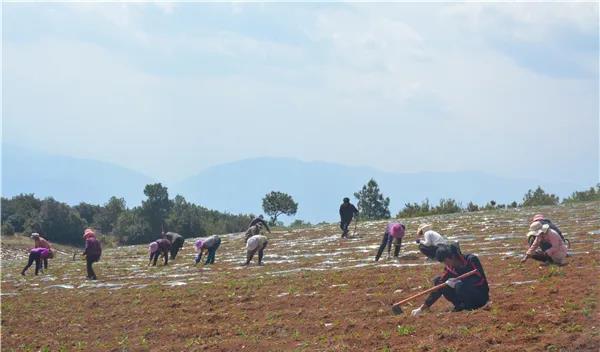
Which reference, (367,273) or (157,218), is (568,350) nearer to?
(367,273)

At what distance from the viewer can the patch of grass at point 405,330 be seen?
1504cm

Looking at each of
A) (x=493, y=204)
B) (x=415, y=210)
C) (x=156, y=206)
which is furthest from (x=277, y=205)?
(x=493, y=204)

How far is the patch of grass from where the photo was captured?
49.3 ft

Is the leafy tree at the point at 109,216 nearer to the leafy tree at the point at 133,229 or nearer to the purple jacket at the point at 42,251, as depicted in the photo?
the leafy tree at the point at 133,229

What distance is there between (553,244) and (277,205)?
74438 millimetres

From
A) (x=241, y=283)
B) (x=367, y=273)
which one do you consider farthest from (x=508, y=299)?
(x=241, y=283)

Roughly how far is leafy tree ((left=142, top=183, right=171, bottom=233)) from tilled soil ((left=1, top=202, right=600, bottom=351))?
185ft

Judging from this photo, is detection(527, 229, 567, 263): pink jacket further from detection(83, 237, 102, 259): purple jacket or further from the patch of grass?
detection(83, 237, 102, 259): purple jacket

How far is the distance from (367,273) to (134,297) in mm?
7306

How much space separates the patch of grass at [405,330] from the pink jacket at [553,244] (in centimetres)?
660

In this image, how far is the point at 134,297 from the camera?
24422mm

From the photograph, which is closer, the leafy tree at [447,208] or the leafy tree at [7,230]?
the leafy tree at [447,208]

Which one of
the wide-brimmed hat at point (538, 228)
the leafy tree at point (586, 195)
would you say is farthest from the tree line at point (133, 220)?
the wide-brimmed hat at point (538, 228)

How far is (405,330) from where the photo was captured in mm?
15234
